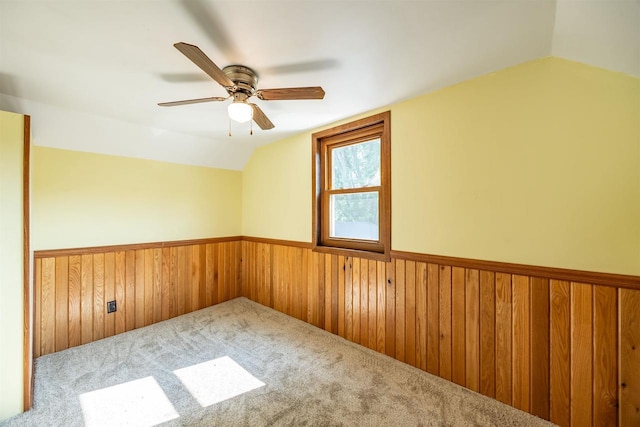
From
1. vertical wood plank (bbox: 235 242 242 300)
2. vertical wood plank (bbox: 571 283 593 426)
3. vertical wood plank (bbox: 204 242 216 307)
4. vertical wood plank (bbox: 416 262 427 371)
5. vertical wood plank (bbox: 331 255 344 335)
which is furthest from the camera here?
vertical wood plank (bbox: 235 242 242 300)

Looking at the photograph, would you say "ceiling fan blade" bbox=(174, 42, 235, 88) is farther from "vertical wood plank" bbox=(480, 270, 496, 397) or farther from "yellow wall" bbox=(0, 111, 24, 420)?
"vertical wood plank" bbox=(480, 270, 496, 397)

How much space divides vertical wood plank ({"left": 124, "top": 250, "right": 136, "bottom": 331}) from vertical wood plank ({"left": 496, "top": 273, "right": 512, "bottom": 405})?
333cm

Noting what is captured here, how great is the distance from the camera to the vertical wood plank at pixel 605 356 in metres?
1.35

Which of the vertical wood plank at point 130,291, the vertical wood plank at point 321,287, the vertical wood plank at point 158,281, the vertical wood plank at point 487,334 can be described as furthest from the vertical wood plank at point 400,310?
the vertical wood plank at point 130,291

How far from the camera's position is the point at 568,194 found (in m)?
1.46

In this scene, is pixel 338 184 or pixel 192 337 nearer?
pixel 192 337

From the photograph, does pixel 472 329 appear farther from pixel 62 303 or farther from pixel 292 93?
pixel 62 303

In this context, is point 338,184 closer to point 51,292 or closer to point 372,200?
point 372,200

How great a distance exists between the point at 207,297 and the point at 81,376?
4.78ft

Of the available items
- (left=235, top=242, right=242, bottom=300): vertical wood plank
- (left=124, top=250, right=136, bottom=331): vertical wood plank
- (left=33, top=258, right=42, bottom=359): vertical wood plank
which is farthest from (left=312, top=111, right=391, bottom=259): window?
(left=33, top=258, right=42, bottom=359): vertical wood plank

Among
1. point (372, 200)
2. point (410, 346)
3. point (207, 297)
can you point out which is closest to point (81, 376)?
point (207, 297)

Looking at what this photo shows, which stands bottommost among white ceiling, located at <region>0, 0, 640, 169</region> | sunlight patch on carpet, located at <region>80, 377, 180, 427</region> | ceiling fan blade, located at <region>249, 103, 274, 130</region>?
sunlight patch on carpet, located at <region>80, 377, 180, 427</region>

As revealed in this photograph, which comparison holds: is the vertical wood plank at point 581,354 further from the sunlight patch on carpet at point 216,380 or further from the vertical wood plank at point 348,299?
the sunlight patch on carpet at point 216,380

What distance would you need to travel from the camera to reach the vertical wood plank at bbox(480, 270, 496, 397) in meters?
1.71
